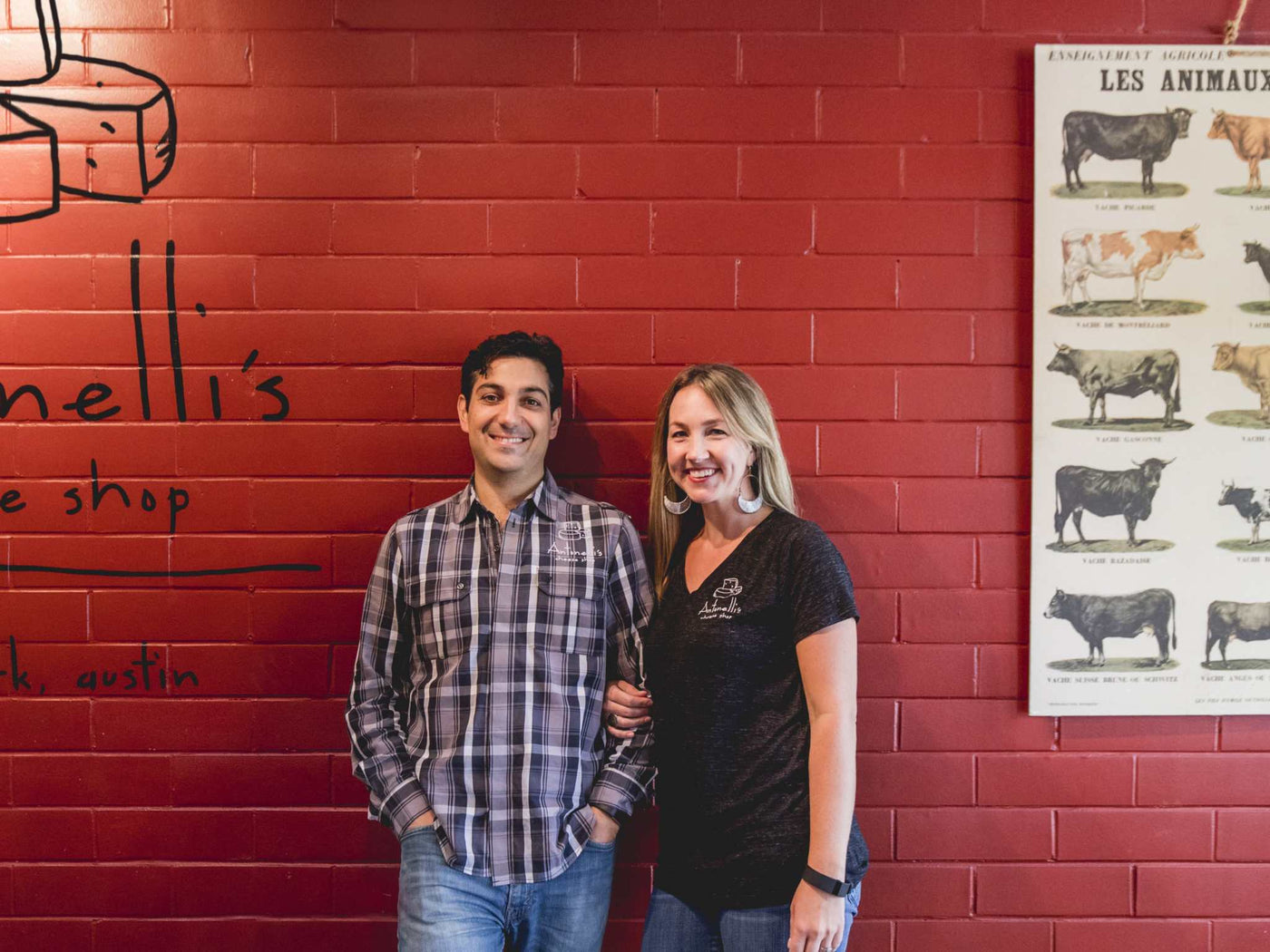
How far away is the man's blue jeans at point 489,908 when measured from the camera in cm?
188

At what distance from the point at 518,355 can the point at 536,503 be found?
1.20 feet

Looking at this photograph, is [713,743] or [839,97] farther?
[839,97]

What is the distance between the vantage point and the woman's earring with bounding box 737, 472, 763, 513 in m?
1.86

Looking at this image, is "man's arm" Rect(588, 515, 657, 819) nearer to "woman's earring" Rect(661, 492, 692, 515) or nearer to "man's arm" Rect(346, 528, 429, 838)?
"woman's earring" Rect(661, 492, 692, 515)

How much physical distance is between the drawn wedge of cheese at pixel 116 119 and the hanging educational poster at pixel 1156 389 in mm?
2414

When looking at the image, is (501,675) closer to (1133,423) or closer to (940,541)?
(940,541)

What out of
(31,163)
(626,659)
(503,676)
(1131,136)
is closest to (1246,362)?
(1131,136)

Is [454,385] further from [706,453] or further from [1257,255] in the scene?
[1257,255]

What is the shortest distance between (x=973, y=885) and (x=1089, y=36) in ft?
7.76

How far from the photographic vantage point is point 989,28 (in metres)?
2.32

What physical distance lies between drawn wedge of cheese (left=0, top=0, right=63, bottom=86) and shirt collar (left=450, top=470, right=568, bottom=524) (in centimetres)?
169

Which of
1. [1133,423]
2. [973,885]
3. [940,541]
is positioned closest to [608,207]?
[940,541]

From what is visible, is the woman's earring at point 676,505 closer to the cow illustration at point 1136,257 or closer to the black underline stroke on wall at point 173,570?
the black underline stroke on wall at point 173,570

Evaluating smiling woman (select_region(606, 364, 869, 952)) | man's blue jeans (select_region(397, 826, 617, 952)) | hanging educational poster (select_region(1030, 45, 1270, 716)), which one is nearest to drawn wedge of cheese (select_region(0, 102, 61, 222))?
smiling woman (select_region(606, 364, 869, 952))
